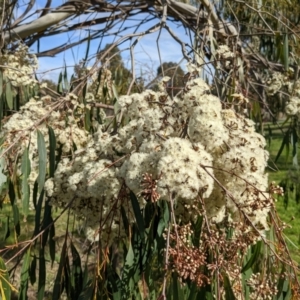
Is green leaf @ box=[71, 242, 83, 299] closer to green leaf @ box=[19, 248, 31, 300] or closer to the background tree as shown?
green leaf @ box=[19, 248, 31, 300]

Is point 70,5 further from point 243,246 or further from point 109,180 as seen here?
point 243,246

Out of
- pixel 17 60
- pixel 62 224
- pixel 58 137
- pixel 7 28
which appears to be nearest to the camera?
pixel 58 137

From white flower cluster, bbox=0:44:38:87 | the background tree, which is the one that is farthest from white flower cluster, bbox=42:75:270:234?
white flower cluster, bbox=0:44:38:87

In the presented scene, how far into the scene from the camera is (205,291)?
1.33 m

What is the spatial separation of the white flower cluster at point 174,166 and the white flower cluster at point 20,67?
756mm

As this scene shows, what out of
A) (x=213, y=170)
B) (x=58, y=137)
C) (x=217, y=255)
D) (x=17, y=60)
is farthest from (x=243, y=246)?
(x=17, y=60)

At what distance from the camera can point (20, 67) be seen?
2.15 m

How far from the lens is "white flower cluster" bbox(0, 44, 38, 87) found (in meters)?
2.04

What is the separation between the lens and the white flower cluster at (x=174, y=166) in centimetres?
105

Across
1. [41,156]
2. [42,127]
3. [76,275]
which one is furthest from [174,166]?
[76,275]

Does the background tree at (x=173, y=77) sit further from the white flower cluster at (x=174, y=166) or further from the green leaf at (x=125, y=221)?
the green leaf at (x=125, y=221)

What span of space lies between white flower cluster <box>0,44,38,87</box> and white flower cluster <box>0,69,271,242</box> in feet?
2.48

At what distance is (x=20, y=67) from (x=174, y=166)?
1.33m

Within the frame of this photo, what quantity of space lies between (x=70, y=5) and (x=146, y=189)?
81.5 inches
